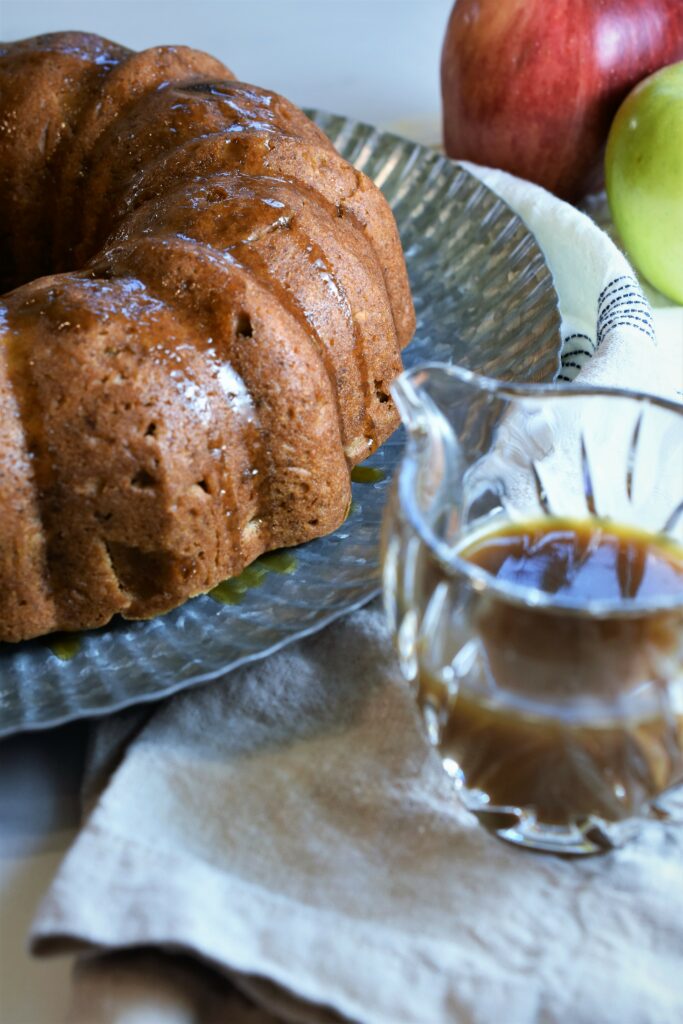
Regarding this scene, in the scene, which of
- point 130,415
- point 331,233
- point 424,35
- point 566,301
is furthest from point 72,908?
point 424,35

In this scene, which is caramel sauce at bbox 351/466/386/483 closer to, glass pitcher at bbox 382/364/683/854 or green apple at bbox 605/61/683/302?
glass pitcher at bbox 382/364/683/854

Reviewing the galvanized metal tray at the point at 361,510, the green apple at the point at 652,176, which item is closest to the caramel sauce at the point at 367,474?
the galvanized metal tray at the point at 361,510

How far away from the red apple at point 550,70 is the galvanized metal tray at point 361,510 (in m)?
0.15

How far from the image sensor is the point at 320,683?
131cm

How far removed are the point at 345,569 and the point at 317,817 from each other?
327 mm

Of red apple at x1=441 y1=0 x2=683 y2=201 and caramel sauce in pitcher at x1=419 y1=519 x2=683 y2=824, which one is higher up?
red apple at x1=441 y1=0 x2=683 y2=201

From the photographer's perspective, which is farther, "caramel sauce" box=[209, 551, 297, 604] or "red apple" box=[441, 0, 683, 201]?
"red apple" box=[441, 0, 683, 201]

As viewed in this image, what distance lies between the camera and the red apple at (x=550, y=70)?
2.13 m

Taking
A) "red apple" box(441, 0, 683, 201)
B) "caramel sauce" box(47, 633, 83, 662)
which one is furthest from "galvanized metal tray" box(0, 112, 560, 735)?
"red apple" box(441, 0, 683, 201)

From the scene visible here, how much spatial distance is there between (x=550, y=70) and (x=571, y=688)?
146 cm

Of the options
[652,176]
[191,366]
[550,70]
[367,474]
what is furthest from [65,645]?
[550,70]

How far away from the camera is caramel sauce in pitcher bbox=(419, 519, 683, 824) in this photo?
97 cm

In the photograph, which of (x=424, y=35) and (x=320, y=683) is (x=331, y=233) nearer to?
(x=320, y=683)

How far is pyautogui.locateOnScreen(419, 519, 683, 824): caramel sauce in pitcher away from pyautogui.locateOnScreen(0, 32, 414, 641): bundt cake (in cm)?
33
